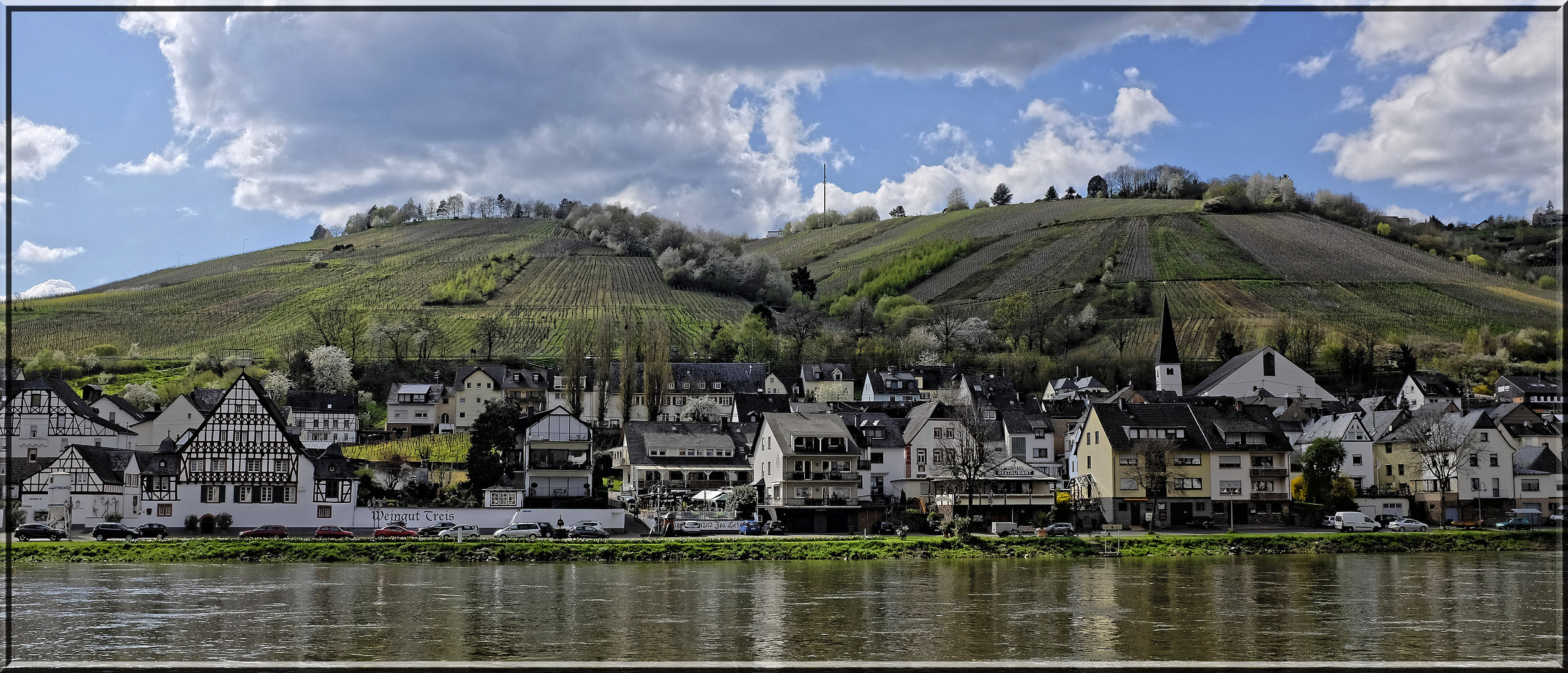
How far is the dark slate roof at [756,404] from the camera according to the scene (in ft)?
317

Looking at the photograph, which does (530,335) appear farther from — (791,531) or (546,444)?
(791,531)

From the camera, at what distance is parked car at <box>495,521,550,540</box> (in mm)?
54219

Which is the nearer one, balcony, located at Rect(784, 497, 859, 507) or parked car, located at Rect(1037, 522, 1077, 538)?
parked car, located at Rect(1037, 522, 1077, 538)

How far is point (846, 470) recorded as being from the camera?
6669 centimetres

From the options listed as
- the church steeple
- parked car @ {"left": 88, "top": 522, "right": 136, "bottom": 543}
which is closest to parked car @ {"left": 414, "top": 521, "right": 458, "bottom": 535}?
parked car @ {"left": 88, "top": 522, "right": 136, "bottom": 543}

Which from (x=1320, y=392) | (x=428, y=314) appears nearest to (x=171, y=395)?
(x=428, y=314)

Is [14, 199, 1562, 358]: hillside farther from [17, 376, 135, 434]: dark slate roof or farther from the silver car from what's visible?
the silver car

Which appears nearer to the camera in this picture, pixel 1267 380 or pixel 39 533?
pixel 39 533

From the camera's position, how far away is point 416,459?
261ft

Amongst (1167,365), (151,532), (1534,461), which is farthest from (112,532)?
(1167,365)

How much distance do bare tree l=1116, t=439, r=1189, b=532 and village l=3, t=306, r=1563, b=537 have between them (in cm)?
13

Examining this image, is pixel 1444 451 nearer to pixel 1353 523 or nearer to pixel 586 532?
pixel 1353 523

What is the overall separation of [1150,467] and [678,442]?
95.8ft

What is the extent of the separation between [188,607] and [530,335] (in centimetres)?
9945
